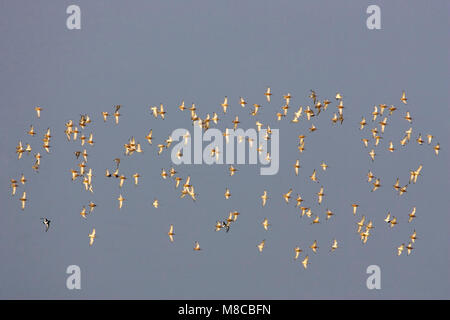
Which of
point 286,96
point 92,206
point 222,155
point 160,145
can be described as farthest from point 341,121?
point 92,206

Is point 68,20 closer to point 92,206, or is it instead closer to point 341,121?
point 92,206

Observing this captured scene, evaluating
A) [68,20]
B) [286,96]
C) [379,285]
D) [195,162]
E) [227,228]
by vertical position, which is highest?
[68,20]

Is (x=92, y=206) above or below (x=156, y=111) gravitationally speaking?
below

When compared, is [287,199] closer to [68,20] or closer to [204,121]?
[204,121]

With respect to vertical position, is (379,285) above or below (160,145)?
below

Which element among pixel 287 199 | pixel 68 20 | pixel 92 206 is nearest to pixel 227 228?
pixel 287 199

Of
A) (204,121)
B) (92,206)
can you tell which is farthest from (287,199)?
(92,206)

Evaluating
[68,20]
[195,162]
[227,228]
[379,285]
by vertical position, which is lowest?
[379,285]

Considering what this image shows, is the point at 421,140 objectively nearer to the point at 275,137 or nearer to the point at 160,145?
the point at 275,137
